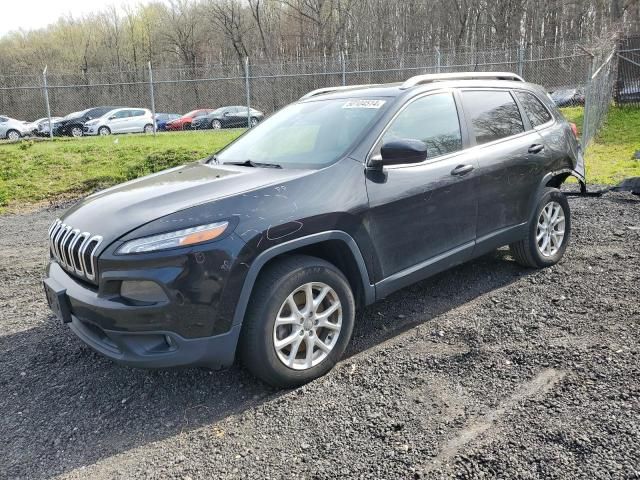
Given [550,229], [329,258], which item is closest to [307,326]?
[329,258]

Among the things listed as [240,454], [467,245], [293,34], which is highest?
[293,34]

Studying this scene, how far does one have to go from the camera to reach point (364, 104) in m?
3.91

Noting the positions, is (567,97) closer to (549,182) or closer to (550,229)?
(549,182)

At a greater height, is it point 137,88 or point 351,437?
point 137,88

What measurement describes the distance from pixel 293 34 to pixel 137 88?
74.6ft

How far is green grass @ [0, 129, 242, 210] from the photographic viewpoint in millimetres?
10195

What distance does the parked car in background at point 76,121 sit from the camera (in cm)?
2430

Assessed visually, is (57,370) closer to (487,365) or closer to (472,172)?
(487,365)

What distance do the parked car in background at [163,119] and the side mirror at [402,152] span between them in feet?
83.6

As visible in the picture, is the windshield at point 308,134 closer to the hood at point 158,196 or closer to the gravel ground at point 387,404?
the hood at point 158,196

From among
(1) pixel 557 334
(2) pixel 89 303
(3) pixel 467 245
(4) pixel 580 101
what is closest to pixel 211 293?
(2) pixel 89 303

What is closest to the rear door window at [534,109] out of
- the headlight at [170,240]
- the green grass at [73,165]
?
the headlight at [170,240]

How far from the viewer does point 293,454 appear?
2.64 m

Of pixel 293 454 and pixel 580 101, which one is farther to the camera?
pixel 580 101
